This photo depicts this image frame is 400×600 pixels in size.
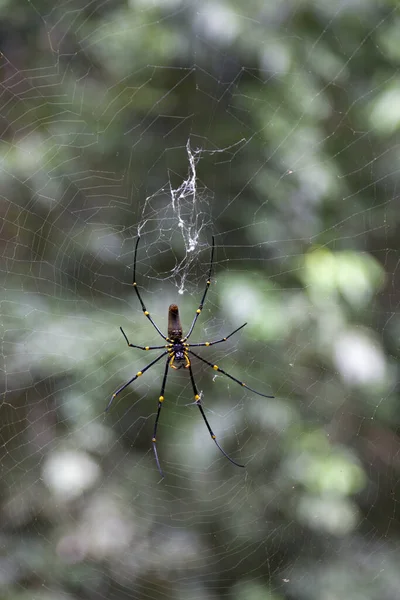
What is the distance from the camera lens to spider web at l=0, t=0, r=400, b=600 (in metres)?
3.06

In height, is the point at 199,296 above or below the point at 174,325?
above

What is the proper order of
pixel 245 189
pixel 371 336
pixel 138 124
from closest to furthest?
pixel 371 336
pixel 245 189
pixel 138 124

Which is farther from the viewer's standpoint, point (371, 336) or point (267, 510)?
point (267, 510)

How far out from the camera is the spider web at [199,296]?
10.0 ft

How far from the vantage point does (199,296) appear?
129 inches

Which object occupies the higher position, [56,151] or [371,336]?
[56,151]

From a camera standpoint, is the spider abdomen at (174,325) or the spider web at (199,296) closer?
the spider abdomen at (174,325)

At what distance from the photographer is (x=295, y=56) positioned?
9.95ft

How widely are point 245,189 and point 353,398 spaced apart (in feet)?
4.76

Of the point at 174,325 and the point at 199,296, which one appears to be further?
the point at 199,296

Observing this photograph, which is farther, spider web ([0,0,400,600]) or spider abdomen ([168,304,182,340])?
spider web ([0,0,400,600])

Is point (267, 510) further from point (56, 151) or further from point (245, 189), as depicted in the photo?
point (56, 151)

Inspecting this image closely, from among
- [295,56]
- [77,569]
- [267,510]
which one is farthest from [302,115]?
[77,569]

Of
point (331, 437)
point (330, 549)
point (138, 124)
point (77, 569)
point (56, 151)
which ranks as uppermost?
point (138, 124)
